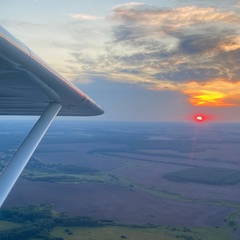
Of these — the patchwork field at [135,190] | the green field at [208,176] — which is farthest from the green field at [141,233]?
the green field at [208,176]

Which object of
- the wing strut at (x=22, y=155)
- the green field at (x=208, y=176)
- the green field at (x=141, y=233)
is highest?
the green field at (x=208, y=176)

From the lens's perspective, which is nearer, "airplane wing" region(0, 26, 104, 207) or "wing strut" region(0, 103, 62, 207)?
"airplane wing" region(0, 26, 104, 207)

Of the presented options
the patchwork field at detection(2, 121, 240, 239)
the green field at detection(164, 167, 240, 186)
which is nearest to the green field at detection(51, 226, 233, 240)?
the patchwork field at detection(2, 121, 240, 239)

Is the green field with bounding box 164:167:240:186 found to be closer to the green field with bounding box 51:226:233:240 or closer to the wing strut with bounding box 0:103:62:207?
the green field with bounding box 51:226:233:240

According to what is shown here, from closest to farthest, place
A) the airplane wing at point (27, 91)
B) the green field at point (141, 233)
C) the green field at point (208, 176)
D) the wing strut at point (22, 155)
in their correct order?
the airplane wing at point (27, 91) < the wing strut at point (22, 155) < the green field at point (141, 233) < the green field at point (208, 176)

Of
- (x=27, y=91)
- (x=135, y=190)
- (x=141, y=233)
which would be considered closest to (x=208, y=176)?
(x=135, y=190)

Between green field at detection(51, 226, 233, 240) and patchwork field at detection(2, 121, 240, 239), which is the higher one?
patchwork field at detection(2, 121, 240, 239)

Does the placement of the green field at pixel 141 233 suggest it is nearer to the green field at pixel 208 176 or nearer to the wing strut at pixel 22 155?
the green field at pixel 208 176

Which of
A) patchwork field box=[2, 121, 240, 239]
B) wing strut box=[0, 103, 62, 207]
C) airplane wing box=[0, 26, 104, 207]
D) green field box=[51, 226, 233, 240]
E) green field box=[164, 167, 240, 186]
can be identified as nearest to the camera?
airplane wing box=[0, 26, 104, 207]
